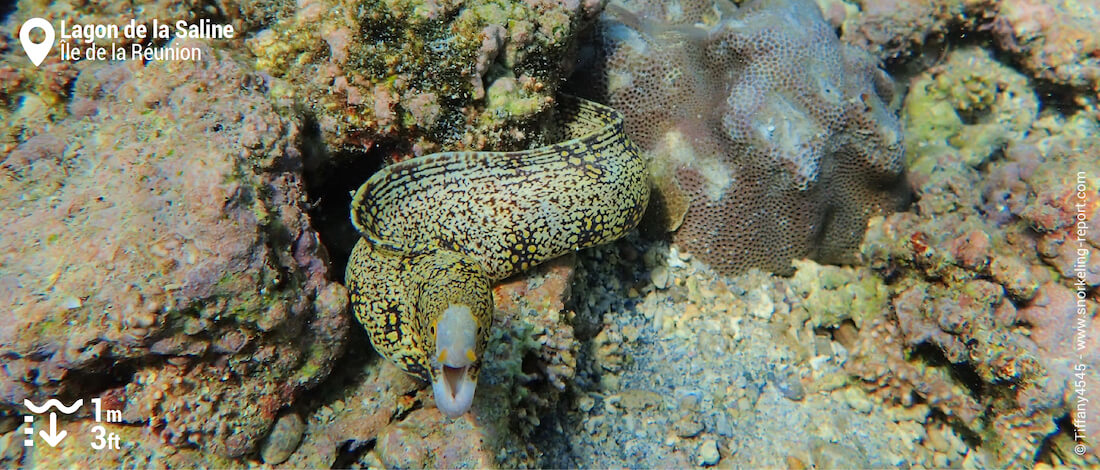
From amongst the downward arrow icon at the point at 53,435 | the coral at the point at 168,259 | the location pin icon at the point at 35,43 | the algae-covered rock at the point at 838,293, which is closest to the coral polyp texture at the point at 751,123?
the algae-covered rock at the point at 838,293

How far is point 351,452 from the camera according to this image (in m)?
2.75

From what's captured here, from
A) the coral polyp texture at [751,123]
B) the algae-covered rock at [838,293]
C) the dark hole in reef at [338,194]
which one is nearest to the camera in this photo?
the dark hole in reef at [338,194]

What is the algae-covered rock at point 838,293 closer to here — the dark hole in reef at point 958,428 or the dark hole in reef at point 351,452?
the dark hole in reef at point 958,428

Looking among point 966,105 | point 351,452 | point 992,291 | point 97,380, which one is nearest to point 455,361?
point 351,452

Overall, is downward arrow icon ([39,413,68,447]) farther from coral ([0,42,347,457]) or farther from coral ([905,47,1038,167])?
coral ([905,47,1038,167])

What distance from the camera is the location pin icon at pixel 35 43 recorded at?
2.60 metres

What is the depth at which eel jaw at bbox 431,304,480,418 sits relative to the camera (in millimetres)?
2029

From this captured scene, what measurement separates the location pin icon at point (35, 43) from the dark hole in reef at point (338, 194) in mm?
1438

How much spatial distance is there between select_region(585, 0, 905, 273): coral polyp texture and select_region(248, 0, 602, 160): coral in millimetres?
1088

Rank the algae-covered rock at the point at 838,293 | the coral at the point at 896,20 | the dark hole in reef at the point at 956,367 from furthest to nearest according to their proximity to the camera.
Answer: the coral at the point at 896,20, the algae-covered rock at the point at 838,293, the dark hole in reef at the point at 956,367

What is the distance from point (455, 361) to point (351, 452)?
1.24 metres

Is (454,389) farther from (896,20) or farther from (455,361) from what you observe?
(896,20)

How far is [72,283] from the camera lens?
210 cm

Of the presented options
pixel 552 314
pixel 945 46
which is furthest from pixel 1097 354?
pixel 552 314
